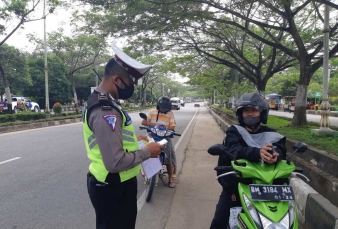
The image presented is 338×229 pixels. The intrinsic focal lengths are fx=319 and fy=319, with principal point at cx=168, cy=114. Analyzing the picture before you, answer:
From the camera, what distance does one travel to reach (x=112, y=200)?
211 centimetres

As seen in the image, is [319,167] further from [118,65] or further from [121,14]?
[121,14]

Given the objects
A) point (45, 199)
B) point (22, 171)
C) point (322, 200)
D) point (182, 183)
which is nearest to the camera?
point (322, 200)

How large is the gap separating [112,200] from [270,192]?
107 centimetres

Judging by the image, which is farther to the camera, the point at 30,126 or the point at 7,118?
the point at 30,126

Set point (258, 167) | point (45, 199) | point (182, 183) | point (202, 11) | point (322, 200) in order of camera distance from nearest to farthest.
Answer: point (258, 167)
point (322, 200)
point (45, 199)
point (182, 183)
point (202, 11)

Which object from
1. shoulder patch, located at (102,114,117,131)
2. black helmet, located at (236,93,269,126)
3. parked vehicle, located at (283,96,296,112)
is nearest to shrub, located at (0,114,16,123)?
black helmet, located at (236,93,269,126)

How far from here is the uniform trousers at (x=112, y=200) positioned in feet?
6.88

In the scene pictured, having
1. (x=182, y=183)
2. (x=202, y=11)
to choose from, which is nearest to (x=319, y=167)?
(x=182, y=183)

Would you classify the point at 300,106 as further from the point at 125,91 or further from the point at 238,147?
the point at 125,91

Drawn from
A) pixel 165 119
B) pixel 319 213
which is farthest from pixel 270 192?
pixel 165 119

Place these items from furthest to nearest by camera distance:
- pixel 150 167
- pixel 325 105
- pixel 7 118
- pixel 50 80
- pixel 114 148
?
pixel 50 80 < pixel 7 118 < pixel 325 105 < pixel 150 167 < pixel 114 148

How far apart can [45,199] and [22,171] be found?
215cm

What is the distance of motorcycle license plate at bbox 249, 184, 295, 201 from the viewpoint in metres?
2.14

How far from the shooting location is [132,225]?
2.26 metres
